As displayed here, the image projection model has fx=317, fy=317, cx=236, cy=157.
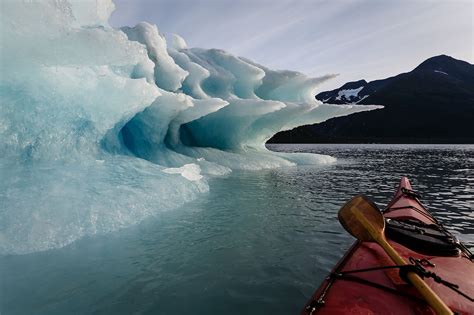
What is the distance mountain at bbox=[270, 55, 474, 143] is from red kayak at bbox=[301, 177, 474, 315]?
346 ft

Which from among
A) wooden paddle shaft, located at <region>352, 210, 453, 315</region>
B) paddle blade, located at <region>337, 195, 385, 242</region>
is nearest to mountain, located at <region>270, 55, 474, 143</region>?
paddle blade, located at <region>337, 195, 385, 242</region>

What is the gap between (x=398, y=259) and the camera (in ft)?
10.5

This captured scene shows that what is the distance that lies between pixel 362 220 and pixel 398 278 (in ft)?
2.89

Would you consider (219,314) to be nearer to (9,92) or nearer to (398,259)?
(398,259)

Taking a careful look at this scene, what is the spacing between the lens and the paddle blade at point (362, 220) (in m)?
3.73

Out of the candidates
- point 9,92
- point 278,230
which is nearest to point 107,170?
point 9,92

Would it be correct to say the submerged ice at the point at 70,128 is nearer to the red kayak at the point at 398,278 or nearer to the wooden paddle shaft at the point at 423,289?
the red kayak at the point at 398,278

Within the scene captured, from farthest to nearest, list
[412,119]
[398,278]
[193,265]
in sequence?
[412,119]
[193,265]
[398,278]

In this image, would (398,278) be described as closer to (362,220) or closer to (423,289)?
(423,289)

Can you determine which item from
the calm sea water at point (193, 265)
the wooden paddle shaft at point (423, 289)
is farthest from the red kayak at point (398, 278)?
the calm sea water at point (193, 265)

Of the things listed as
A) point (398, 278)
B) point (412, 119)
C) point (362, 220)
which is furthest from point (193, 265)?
point (412, 119)

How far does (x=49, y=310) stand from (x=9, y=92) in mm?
5501

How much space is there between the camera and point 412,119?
4998 inches

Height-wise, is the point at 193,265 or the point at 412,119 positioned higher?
the point at 412,119
